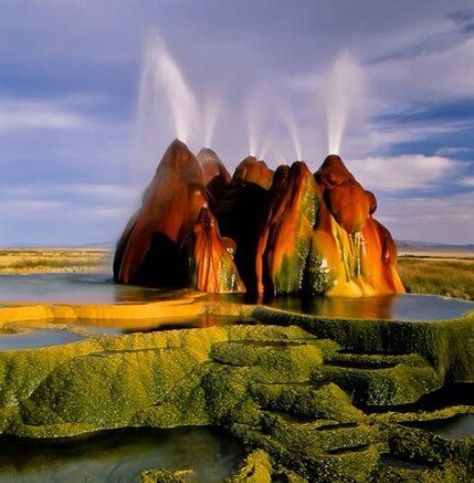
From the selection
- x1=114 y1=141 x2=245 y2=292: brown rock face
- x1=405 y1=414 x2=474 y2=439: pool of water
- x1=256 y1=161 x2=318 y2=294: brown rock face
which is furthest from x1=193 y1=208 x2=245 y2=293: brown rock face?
x1=405 y1=414 x2=474 y2=439: pool of water

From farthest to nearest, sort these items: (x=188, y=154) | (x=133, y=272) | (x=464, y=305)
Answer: (x=188, y=154)
(x=133, y=272)
(x=464, y=305)

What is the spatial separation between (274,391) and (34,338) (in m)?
5.25

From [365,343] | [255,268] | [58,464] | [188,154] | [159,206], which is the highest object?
[188,154]

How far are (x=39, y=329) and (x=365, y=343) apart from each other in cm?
751

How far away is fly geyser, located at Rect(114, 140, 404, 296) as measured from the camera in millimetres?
22703

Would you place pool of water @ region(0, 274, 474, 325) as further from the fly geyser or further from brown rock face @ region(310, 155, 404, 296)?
the fly geyser

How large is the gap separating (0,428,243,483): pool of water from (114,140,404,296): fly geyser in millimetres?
11107

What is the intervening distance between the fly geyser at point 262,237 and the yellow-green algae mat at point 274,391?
7385 millimetres

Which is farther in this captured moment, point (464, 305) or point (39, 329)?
point (464, 305)

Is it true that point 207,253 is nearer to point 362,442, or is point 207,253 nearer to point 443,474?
point 362,442

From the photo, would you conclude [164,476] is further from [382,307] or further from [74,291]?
[74,291]

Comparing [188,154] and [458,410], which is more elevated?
[188,154]

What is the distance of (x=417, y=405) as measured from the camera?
13.2 m

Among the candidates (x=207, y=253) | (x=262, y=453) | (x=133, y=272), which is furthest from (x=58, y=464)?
(x=133, y=272)
